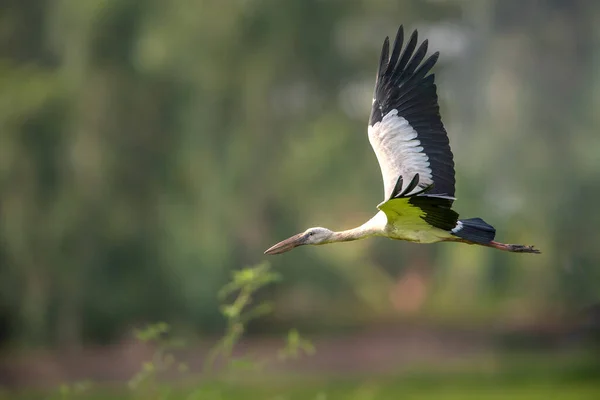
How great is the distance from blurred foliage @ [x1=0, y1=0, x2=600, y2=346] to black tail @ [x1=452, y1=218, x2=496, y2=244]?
1183cm

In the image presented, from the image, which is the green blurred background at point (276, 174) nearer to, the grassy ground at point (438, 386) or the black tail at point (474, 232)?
the grassy ground at point (438, 386)

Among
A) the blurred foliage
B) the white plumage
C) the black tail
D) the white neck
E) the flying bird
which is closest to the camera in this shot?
the black tail

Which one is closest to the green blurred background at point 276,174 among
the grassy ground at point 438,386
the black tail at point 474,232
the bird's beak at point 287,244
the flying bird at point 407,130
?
the grassy ground at point 438,386

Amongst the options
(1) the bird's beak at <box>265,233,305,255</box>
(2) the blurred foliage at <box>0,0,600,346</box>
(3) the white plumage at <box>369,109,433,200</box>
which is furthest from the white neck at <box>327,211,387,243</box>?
(2) the blurred foliage at <box>0,0,600,346</box>

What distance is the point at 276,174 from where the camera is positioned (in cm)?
2100

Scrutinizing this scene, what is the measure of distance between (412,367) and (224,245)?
4.62 m

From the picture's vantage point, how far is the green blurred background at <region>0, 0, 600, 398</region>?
17.8 m

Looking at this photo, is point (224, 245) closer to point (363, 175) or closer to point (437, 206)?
point (363, 175)

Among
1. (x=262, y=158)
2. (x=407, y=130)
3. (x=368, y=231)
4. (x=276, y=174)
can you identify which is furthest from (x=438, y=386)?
(x=368, y=231)

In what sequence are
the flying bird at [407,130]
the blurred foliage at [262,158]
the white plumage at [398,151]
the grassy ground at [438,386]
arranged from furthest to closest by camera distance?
the blurred foliage at [262,158], the grassy ground at [438,386], the white plumage at [398,151], the flying bird at [407,130]

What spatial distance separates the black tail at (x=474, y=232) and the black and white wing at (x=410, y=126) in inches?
16.8

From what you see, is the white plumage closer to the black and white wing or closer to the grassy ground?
the black and white wing

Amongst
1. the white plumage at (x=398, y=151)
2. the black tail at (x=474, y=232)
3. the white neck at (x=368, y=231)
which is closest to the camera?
the black tail at (x=474, y=232)

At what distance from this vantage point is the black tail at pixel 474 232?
20.8 feet
